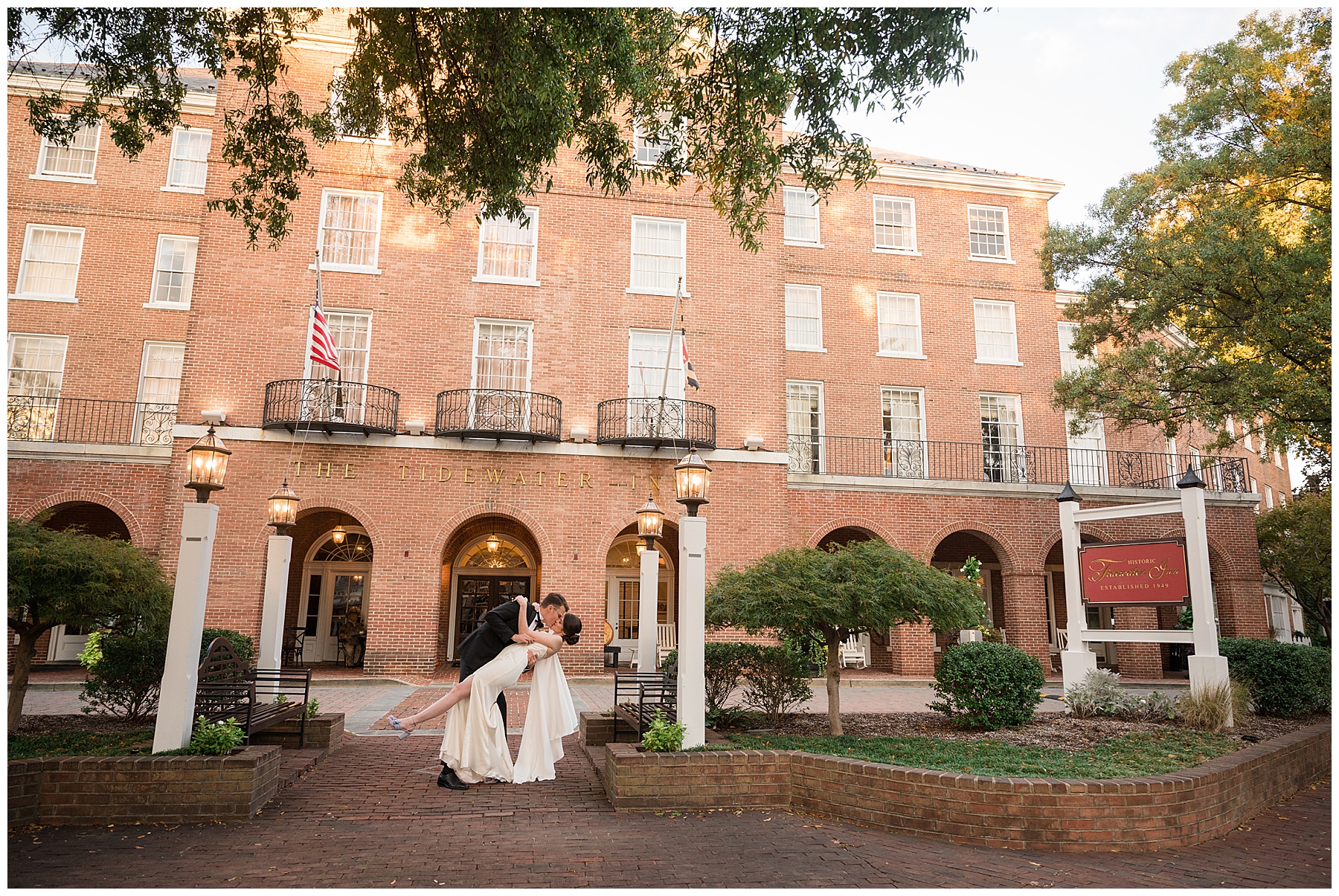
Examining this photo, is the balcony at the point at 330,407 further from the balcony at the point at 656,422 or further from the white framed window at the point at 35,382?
the white framed window at the point at 35,382

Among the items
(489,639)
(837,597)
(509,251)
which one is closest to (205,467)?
(489,639)

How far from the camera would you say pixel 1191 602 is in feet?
35.2

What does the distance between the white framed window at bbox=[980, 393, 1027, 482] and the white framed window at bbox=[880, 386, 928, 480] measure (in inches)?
71.0

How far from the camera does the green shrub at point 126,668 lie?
869cm

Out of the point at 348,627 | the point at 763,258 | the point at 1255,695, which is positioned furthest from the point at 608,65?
the point at 348,627

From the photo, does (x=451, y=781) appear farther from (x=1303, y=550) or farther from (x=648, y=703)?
(x=1303, y=550)

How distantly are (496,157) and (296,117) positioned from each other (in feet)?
8.89

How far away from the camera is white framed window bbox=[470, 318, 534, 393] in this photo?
1831 centimetres

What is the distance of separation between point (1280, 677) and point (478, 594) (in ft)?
54.0

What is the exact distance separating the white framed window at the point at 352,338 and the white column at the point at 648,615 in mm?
9616

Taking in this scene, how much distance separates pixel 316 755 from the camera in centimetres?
782

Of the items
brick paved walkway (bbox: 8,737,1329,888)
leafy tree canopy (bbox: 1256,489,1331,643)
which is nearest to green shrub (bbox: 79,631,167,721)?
brick paved walkway (bbox: 8,737,1329,888)

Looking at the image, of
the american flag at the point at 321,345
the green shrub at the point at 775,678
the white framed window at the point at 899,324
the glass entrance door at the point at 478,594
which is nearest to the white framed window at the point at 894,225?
the white framed window at the point at 899,324

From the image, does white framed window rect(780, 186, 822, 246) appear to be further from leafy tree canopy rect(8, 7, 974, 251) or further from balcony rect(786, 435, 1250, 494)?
leafy tree canopy rect(8, 7, 974, 251)
